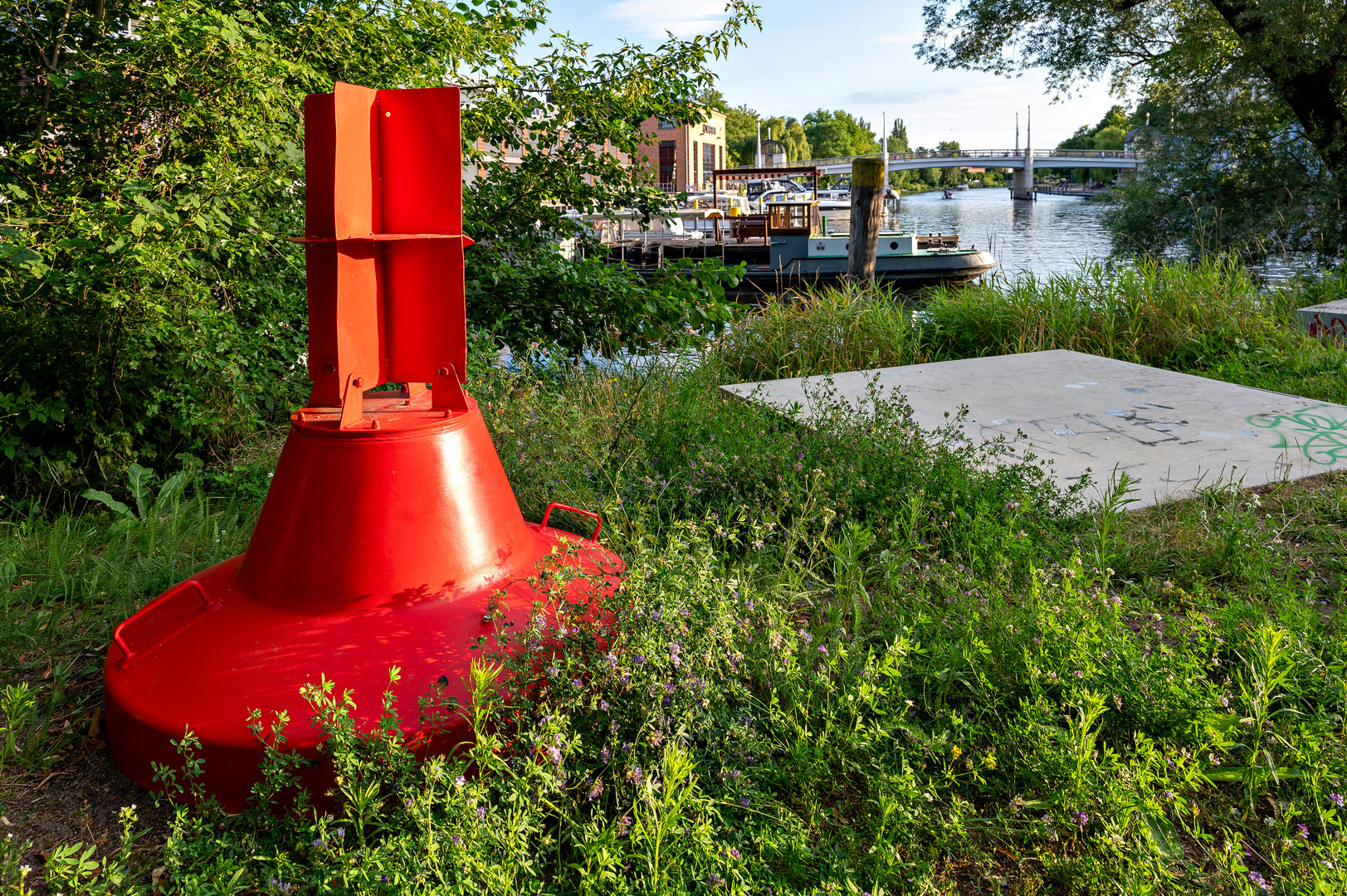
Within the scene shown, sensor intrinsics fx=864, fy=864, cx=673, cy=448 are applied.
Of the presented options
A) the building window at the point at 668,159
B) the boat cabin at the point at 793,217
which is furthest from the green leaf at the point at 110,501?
the building window at the point at 668,159

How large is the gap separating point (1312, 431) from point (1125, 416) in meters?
0.85

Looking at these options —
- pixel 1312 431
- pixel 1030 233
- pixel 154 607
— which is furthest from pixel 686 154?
pixel 154 607

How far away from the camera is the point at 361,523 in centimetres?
201

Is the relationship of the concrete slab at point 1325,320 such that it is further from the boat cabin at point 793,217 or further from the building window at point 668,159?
the building window at point 668,159

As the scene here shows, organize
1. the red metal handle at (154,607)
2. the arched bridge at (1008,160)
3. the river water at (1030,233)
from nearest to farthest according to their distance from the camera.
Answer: the red metal handle at (154,607)
the river water at (1030,233)
the arched bridge at (1008,160)

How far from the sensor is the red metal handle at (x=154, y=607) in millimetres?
2064

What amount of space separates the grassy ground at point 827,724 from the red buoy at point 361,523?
0.19 meters

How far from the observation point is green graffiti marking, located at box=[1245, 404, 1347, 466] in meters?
4.06

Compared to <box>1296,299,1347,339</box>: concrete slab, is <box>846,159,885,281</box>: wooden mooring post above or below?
above

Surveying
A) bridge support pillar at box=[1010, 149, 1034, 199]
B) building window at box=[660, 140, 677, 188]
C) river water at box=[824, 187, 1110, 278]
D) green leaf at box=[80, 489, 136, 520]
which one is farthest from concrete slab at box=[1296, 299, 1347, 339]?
bridge support pillar at box=[1010, 149, 1034, 199]

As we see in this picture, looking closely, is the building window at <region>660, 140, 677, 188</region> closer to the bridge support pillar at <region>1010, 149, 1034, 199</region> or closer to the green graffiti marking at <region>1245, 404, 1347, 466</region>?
the bridge support pillar at <region>1010, 149, 1034, 199</region>

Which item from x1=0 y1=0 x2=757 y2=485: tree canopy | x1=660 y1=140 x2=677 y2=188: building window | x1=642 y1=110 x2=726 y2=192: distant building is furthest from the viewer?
x1=660 y1=140 x2=677 y2=188: building window

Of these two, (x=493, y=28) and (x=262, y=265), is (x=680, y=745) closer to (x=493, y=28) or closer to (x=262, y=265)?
(x=262, y=265)

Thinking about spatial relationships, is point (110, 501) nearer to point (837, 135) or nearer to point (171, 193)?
point (171, 193)
